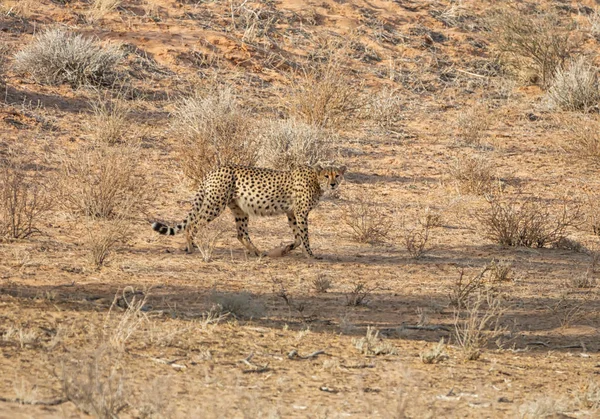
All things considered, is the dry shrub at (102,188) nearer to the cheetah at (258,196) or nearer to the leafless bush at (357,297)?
the cheetah at (258,196)

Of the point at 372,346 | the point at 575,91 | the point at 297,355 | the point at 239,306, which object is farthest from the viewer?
the point at 575,91

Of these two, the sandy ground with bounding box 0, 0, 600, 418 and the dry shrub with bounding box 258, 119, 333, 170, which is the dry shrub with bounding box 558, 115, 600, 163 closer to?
the sandy ground with bounding box 0, 0, 600, 418

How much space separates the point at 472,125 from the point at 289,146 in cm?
378

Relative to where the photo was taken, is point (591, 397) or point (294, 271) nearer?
point (591, 397)

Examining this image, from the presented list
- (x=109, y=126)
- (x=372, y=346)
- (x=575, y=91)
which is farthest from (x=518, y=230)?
(x=575, y=91)

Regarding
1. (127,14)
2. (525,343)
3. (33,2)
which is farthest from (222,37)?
(525,343)

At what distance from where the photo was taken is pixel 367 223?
455 inches

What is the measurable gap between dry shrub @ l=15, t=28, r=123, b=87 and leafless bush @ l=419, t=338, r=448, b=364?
35.9 ft

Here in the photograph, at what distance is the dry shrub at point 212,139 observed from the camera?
13.2 meters

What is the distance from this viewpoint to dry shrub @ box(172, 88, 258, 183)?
13.2 m

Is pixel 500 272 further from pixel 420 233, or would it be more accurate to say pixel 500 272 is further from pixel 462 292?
pixel 420 233

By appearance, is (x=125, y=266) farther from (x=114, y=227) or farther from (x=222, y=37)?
(x=222, y=37)

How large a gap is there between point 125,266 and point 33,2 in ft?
36.9

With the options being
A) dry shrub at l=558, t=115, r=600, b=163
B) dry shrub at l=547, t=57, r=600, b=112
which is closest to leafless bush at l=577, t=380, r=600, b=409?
dry shrub at l=558, t=115, r=600, b=163
